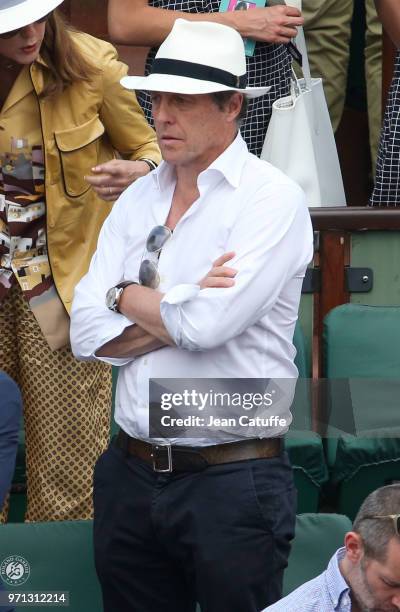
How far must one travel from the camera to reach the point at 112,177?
3688 mm

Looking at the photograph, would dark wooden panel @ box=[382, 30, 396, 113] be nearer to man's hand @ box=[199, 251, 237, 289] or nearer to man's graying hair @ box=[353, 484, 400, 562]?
man's hand @ box=[199, 251, 237, 289]

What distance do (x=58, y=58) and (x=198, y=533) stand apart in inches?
54.4

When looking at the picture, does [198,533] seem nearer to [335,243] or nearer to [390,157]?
[335,243]

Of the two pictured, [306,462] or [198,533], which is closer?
[198,533]

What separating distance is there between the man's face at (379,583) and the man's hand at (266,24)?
2161mm

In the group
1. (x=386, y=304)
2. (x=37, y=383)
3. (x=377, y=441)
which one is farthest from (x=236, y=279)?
(x=386, y=304)

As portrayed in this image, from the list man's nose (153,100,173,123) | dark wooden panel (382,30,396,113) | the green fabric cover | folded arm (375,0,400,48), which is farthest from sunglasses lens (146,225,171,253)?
dark wooden panel (382,30,396,113)

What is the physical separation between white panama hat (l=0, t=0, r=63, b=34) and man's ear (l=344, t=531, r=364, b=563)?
60.8 inches

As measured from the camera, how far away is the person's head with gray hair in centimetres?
286

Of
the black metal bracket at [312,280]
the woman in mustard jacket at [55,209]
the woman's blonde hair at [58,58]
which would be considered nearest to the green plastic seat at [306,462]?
the black metal bracket at [312,280]

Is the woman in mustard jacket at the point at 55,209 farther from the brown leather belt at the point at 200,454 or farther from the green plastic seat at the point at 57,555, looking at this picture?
the brown leather belt at the point at 200,454

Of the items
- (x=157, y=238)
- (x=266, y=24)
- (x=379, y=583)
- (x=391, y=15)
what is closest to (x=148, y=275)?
(x=157, y=238)

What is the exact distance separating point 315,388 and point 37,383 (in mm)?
1226

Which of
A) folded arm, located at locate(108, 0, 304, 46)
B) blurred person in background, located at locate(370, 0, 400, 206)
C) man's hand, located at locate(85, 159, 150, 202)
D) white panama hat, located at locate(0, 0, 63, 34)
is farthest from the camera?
blurred person in background, located at locate(370, 0, 400, 206)
